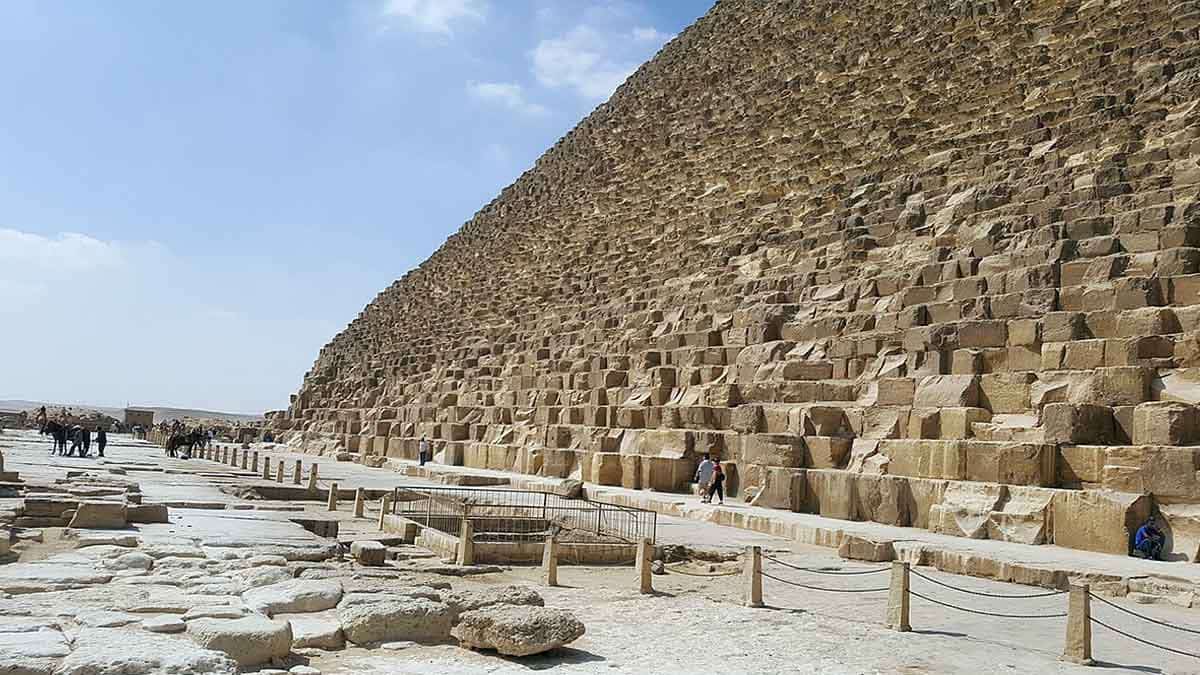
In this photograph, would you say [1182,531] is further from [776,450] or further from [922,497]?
[776,450]

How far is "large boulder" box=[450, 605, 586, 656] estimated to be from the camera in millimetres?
5750

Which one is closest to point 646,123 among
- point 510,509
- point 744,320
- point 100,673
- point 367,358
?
point 367,358

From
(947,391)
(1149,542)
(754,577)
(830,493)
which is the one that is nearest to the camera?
(754,577)

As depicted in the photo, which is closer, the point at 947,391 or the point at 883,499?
the point at 883,499

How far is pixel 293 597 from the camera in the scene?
6.48 metres

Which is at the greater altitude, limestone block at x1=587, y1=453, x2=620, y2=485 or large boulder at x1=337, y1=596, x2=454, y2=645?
limestone block at x1=587, y1=453, x2=620, y2=485

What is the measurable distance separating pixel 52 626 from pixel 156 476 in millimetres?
13438

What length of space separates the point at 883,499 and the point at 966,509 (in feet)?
3.96

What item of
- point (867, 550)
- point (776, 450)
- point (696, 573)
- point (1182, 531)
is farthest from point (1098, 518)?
point (776, 450)

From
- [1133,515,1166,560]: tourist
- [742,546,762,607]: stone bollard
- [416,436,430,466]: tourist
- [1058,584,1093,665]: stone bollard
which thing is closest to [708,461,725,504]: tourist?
[1133,515,1166,560]: tourist

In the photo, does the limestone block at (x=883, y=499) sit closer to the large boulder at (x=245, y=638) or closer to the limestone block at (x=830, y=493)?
the limestone block at (x=830, y=493)

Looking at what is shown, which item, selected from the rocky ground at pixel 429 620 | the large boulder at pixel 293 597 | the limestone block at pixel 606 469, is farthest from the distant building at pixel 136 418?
the large boulder at pixel 293 597

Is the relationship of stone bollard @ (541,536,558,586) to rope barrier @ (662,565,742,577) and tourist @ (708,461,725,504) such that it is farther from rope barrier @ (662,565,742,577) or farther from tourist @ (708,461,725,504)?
tourist @ (708,461,725,504)

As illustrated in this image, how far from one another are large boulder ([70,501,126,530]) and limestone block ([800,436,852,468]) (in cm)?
765
